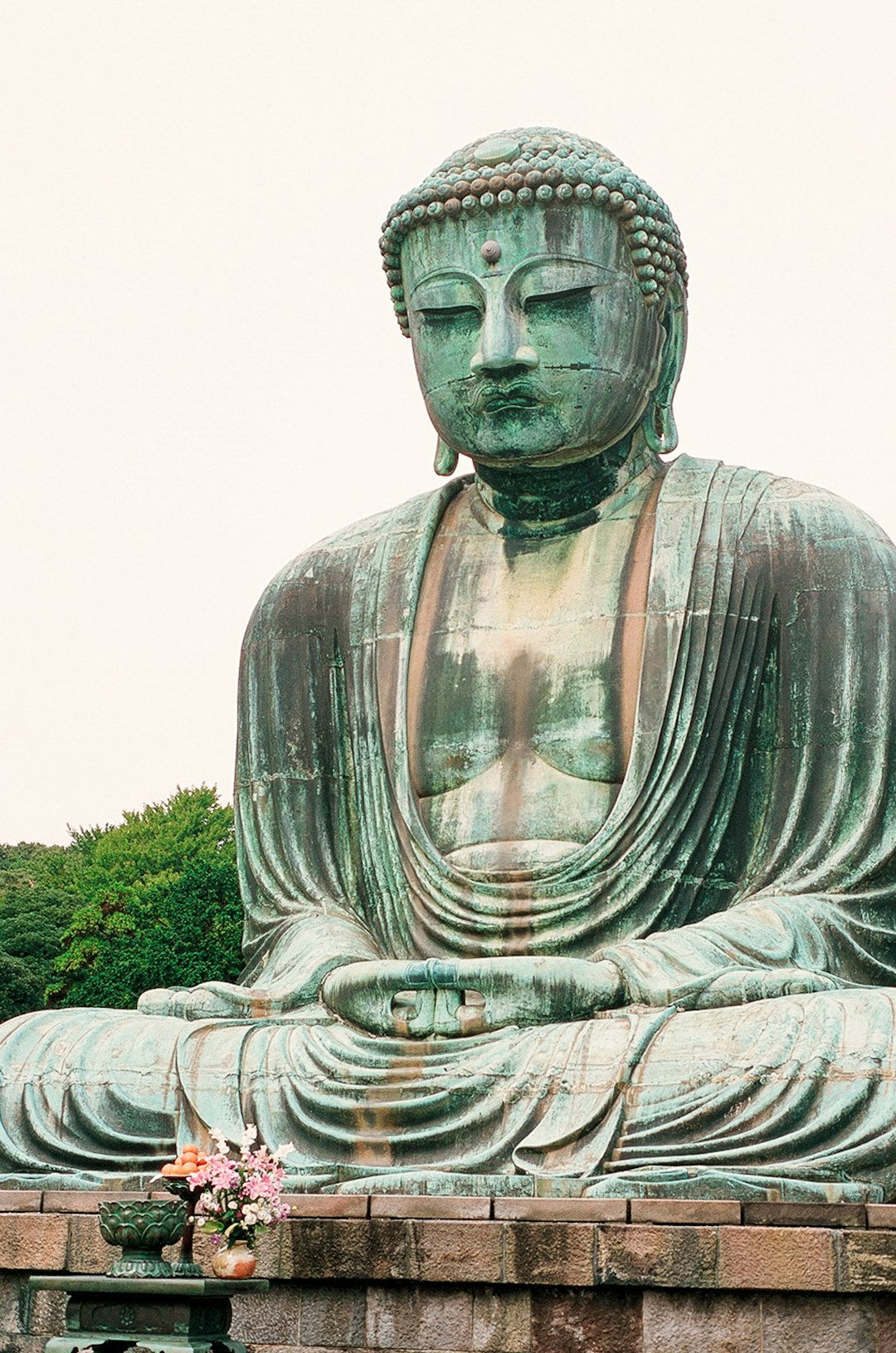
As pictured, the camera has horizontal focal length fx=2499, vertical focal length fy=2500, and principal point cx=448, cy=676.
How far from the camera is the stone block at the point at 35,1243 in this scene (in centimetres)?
920

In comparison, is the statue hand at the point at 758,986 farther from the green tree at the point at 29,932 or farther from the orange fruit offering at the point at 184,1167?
the green tree at the point at 29,932

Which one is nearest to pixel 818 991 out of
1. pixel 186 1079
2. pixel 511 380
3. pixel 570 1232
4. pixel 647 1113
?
pixel 647 1113

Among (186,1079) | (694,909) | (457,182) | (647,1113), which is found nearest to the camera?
(647,1113)

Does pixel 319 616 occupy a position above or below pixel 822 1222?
above

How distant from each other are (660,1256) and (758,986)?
1.90 metres

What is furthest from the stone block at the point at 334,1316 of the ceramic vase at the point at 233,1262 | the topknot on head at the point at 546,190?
the topknot on head at the point at 546,190

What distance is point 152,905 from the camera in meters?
29.8

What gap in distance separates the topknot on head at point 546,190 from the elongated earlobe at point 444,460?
1012 mm

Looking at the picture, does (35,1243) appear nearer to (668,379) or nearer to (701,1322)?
(701,1322)

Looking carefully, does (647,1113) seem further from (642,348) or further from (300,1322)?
(642,348)

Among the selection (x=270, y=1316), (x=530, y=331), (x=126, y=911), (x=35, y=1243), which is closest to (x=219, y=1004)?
(x=35, y=1243)

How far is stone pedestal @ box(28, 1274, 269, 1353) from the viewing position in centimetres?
775

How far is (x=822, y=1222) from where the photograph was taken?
8.73m

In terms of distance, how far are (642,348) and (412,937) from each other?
10.1ft
